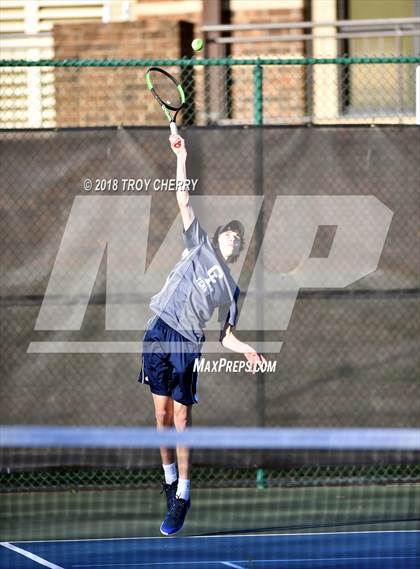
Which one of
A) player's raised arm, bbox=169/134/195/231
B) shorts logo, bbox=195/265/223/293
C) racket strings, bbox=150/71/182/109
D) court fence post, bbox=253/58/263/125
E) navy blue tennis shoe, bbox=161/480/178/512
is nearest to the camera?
navy blue tennis shoe, bbox=161/480/178/512

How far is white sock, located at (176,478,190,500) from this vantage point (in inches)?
304

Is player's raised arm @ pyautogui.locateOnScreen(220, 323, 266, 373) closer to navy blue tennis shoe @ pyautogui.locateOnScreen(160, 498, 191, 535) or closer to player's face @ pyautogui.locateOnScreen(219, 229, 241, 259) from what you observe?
player's face @ pyautogui.locateOnScreen(219, 229, 241, 259)

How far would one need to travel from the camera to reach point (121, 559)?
6781mm

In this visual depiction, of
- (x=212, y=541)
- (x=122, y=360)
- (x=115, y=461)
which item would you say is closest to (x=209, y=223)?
(x=122, y=360)

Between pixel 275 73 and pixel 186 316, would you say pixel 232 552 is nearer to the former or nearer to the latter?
pixel 186 316

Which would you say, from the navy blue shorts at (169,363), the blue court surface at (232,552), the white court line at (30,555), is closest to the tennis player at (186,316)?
the navy blue shorts at (169,363)

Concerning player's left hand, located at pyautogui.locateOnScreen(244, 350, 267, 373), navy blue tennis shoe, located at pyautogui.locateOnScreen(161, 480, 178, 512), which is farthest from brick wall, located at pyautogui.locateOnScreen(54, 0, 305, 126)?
navy blue tennis shoe, located at pyautogui.locateOnScreen(161, 480, 178, 512)

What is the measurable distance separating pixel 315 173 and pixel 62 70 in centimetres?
267

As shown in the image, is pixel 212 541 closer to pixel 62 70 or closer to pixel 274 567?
pixel 274 567

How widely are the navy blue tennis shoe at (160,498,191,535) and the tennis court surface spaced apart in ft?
0.20

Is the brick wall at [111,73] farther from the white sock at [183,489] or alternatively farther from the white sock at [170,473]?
the white sock at [183,489]

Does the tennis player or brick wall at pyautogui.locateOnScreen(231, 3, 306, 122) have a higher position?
brick wall at pyautogui.locateOnScreen(231, 3, 306, 122)

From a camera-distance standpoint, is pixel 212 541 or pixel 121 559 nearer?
pixel 121 559

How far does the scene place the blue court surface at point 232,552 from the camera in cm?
662
